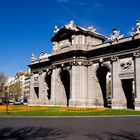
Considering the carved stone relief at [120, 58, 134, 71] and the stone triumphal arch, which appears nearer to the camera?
the carved stone relief at [120, 58, 134, 71]

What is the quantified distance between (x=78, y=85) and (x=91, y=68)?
414 cm

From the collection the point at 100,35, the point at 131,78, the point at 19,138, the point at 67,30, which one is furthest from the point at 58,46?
the point at 19,138

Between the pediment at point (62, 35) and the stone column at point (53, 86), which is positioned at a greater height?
the pediment at point (62, 35)

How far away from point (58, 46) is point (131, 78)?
65.3 feet

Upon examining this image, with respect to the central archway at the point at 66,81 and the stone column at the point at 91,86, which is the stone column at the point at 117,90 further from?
the central archway at the point at 66,81

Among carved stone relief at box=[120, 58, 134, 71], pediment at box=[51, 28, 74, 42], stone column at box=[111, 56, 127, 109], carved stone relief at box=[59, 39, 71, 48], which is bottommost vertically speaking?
stone column at box=[111, 56, 127, 109]

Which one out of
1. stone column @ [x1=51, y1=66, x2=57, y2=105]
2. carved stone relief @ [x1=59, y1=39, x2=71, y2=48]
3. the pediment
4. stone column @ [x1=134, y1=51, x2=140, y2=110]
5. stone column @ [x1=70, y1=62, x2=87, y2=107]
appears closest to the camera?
stone column @ [x1=134, y1=51, x2=140, y2=110]

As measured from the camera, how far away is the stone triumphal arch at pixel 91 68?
149 ft

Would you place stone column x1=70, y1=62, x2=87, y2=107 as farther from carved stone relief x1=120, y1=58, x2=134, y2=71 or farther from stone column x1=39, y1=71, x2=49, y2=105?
stone column x1=39, y1=71, x2=49, y2=105

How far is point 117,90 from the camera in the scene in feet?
152

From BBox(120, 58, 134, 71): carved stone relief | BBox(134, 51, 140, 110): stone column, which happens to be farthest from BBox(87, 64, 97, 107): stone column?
BBox(134, 51, 140, 110): stone column

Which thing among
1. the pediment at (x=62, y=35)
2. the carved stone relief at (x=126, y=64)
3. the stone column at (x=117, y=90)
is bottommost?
the stone column at (x=117, y=90)

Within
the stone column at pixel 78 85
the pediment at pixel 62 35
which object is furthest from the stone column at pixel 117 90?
the pediment at pixel 62 35

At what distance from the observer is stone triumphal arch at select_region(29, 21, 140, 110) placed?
45.4m
